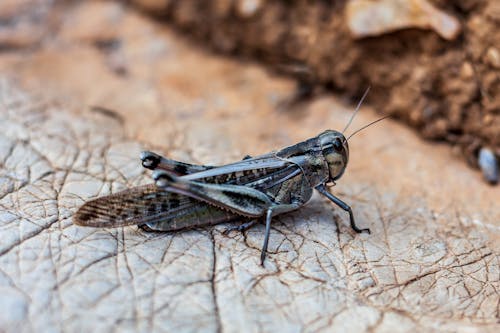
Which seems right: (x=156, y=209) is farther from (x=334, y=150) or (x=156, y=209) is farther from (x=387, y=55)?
(x=387, y=55)

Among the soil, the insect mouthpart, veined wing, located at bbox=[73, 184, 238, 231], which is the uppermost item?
the soil

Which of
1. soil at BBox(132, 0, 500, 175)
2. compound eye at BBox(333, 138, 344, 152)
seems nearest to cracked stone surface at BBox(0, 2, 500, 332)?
soil at BBox(132, 0, 500, 175)

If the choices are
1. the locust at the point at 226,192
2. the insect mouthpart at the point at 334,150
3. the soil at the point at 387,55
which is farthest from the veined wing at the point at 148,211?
the soil at the point at 387,55

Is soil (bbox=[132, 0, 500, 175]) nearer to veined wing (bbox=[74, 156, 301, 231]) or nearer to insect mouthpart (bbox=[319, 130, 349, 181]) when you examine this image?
insect mouthpart (bbox=[319, 130, 349, 181])

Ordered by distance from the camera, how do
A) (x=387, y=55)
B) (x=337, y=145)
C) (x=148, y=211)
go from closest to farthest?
(x=148, y=211), (x=337, y=145), (x=387, y=55)

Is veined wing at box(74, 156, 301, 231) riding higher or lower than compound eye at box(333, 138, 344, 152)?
Result: lower

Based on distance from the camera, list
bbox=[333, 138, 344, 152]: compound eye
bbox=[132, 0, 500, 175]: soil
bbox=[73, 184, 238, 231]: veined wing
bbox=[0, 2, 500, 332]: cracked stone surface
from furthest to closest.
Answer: bbox=[132, 0, 500, 175]: soil
bbox=[333, 138, 344, 152]: compound eye
bbox=[73, 184, 238, 231]: veined wing
bbox=[0, 2, 500, 332]: cracked stone surface

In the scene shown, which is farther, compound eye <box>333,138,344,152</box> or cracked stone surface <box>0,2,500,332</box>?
compound eye <box>333,138,344,152</box>

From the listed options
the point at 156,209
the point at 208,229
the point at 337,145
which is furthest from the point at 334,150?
the point at 156,209
